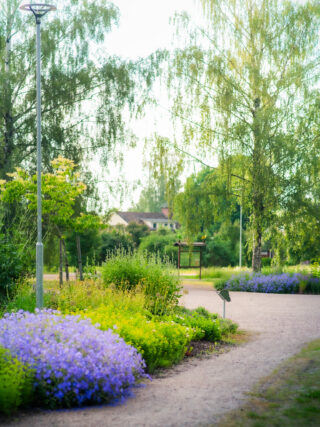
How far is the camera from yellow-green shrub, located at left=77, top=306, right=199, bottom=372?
24.7 ft

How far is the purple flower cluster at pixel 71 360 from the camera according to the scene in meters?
5.56

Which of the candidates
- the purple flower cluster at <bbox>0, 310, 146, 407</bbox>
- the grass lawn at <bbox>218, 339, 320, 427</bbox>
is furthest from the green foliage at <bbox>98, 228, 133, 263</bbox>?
the purple flower cluster at <bbox>0, 310, 146, 407</bbox>

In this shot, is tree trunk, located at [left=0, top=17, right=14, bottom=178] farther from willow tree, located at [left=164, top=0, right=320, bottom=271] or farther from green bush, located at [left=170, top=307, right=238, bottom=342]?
green bush, located at [left=170, top=307, right=238, bottom=342]

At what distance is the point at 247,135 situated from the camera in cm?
2119

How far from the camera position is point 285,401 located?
5941 millimetres

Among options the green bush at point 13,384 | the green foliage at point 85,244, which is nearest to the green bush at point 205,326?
the green bush at point 13,384

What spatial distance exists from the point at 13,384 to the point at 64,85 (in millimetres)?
18196

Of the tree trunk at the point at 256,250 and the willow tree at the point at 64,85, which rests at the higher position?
the willow tree at the point at 64,85

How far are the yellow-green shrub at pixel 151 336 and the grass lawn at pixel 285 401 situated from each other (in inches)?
61.6

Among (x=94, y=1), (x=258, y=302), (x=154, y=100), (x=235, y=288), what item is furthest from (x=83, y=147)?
(x=258, y=302)

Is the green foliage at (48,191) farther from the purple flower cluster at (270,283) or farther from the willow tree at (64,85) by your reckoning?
the purple flower cluster at (270,283)

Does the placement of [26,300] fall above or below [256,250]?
below

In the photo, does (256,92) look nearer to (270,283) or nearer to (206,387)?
(270,283)


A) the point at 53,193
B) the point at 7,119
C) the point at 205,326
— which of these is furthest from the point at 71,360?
the point at 7,119
